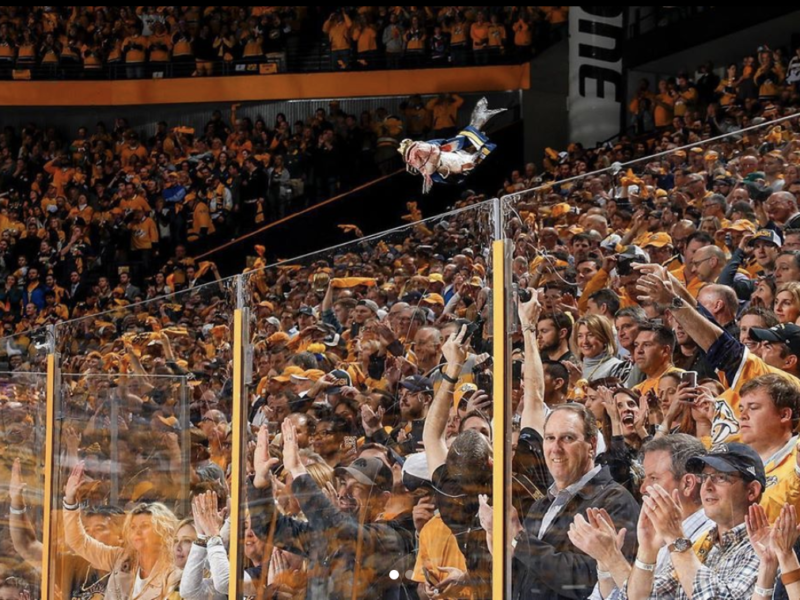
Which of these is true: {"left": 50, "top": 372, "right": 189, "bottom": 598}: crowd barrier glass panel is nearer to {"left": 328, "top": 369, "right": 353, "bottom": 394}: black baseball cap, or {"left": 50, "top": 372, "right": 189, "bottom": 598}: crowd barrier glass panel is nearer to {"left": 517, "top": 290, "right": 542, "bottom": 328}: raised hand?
{"left": 328, "top": 369, "right": 353, "bottom": 394}: black baseball cap

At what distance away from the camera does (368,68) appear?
70.0 feet

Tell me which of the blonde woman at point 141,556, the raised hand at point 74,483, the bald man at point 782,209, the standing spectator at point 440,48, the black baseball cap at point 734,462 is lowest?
the blonde woman at point 141,556

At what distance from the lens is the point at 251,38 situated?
22.5m

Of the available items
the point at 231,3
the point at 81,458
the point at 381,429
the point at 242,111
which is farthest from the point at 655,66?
the point at 381,429

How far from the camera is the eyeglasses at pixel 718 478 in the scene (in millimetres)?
2869

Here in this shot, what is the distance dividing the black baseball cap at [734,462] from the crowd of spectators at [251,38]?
17763mm

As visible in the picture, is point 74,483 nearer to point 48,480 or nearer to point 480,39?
point 48,480

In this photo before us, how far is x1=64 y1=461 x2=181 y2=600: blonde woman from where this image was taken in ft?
16.9

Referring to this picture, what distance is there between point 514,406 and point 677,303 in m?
0.61

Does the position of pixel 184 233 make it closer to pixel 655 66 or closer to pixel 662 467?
pixel 655 66

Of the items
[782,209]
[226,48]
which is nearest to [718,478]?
[782,209]

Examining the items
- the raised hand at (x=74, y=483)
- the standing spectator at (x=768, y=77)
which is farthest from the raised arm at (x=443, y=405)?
the standing spectator at (x=768, y=77)

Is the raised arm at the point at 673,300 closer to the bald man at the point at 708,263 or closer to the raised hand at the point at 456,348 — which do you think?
the bald man at the point at 708,263

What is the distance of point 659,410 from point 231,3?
17.5 metres
